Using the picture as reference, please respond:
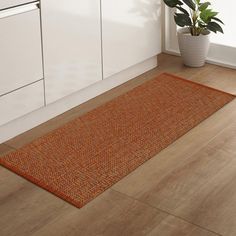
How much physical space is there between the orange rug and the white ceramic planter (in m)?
0.30

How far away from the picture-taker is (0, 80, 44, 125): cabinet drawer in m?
2.88

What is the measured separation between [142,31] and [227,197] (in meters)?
1.49

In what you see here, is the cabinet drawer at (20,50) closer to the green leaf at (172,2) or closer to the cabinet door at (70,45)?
the cabinet door at (70,45)

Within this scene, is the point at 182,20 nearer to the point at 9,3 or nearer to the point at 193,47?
the point at 193,47

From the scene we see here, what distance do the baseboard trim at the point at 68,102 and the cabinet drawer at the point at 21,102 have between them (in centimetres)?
6

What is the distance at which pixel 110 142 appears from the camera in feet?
9.77

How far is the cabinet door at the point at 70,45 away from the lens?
3.00 metres

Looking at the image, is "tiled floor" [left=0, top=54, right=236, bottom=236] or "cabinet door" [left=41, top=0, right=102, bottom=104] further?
"cabinet door" [left=41, top=0, right=102, bottom=104]

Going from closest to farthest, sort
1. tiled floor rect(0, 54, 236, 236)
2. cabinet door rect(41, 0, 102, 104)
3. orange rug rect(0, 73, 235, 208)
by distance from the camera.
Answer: tiled floor rect(0, 54, 236, 236) → orange rug rect(0, 73, 235, 208) → cabinet door rect(41, 0, 102, 104)

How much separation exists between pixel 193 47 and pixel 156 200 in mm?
1625

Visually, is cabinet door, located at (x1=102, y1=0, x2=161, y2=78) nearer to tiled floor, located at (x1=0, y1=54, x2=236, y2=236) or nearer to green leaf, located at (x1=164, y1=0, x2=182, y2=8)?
green leaf, located at (x1=164, y1=0, x2=182, y2=8)

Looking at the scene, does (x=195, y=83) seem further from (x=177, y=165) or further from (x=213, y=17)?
(x=177, y=165)

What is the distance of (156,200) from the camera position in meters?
2.51

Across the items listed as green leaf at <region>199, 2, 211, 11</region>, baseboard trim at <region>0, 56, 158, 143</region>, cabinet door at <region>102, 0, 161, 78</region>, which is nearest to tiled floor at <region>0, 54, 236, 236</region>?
baseboard trim at <region>0, 56, 158, 143</region>
